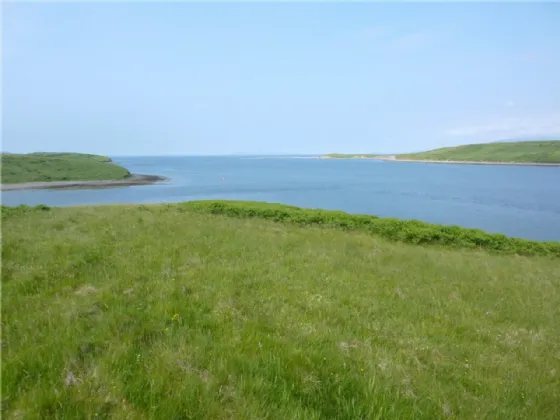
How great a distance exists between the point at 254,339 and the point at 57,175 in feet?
409

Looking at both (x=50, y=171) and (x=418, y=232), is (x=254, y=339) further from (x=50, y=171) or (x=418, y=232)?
(x=50, y=171)

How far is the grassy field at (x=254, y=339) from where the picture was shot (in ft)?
13.0

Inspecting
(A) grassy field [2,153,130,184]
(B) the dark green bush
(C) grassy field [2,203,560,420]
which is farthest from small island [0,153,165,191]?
(C) grassy field [2,203,560,420]

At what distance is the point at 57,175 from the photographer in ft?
352

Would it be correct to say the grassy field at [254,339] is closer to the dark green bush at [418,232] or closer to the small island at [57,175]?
the dark green bush at [418,232]

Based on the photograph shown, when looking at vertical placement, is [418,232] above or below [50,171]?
below

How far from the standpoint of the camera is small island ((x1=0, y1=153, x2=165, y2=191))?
95.9m

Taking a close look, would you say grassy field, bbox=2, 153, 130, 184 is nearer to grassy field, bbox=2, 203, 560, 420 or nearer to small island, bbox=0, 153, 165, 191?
small island, bbox=0, 153, 165, 191

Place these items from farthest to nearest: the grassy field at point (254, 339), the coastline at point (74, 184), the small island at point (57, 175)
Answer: the small island at point (57, 175)
the coastline at point (74, 184)
the grassy field at point (254, 339)

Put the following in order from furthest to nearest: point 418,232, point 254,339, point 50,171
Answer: point 50,171, point 418,232, point 254,339

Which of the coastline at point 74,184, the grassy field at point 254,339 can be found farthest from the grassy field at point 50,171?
the grassy field at point 254,339

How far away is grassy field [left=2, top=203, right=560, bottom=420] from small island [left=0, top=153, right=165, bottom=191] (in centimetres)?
Answer: 10002

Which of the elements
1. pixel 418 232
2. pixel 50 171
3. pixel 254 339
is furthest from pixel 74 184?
pixel 254 339

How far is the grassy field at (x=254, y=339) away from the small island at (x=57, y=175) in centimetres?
10002
